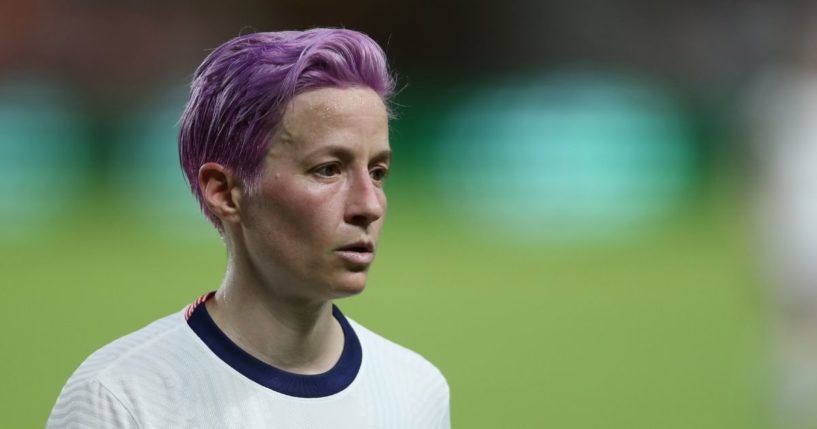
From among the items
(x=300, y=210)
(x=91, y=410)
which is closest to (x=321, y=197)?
(x=300, y=210)

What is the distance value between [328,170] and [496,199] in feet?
12.0

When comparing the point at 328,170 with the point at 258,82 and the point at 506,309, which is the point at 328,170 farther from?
the point at 506,309

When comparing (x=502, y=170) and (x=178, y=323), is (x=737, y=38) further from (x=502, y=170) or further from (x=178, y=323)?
(x=178, y=323)

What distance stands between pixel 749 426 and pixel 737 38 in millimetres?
2592

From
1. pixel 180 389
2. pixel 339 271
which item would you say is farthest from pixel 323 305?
pixel 180 389

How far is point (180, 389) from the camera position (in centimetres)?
168

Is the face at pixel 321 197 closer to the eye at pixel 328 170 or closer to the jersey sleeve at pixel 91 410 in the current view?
the eye at pixel 328 170

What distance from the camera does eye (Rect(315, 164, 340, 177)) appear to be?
1698 mm

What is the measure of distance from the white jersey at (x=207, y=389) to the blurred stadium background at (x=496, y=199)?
182 centimetres

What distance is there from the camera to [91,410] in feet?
5.31

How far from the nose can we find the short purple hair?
0.42 feet

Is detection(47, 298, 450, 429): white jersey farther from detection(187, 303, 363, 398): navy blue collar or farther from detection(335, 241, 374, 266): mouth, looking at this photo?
detection(335, 241, 374, 266): mouth

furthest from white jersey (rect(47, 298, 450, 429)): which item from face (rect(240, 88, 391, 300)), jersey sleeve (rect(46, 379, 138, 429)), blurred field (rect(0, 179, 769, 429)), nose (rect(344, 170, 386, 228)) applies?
blurred field (rect(0, 179, 769, 429))

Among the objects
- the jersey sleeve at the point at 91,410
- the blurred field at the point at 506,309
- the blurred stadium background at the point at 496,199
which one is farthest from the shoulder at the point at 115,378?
the blurred stadium background at the point at 496,199
